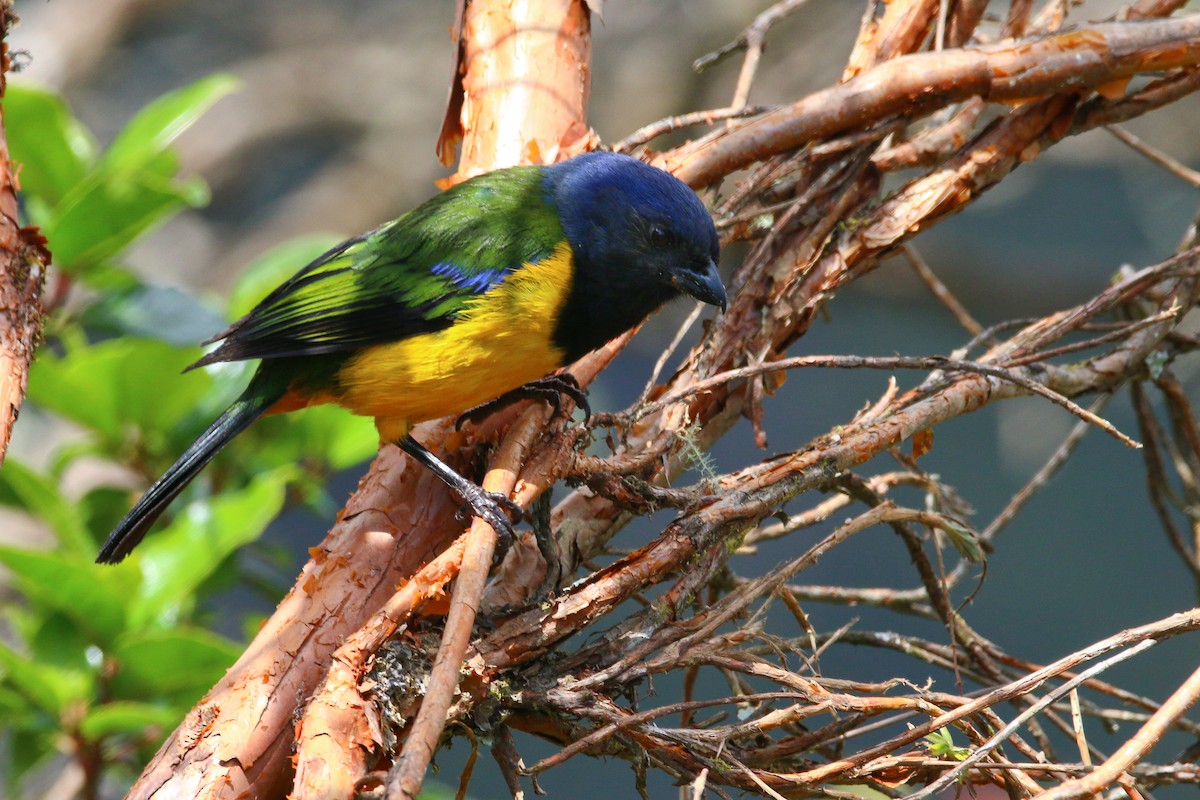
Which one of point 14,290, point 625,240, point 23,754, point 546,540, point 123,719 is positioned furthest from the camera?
point 23,754

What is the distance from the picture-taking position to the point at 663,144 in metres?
8.73

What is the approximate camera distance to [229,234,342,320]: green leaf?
402 cm

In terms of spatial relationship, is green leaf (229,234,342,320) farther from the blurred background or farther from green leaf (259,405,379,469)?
the blurred background

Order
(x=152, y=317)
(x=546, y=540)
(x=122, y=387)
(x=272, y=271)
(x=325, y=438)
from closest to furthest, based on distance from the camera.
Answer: (x=546, y=540), (x=122, y=387), (x=152, y=317), (x=325, y=438), (x=272, y=271)

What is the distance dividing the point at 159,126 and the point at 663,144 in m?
5.44

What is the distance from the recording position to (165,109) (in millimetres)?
3873

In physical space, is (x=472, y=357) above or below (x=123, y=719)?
above

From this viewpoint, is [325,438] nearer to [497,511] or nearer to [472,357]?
[472,357]

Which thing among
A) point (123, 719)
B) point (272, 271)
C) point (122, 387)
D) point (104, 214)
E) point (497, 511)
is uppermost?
point (272, 271)

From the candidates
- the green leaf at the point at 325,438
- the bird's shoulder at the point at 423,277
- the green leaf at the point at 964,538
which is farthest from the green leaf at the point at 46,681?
the green leaf at the point at 964,538

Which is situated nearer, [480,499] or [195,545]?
[480,499]

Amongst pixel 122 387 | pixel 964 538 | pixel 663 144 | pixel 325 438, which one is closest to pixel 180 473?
pixel 122 387

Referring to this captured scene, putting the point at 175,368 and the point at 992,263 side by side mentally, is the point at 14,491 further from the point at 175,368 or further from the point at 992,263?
the point at 992,263

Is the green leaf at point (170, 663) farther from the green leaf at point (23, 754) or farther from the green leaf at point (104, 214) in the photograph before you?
the green leaf at point (104, 214)
